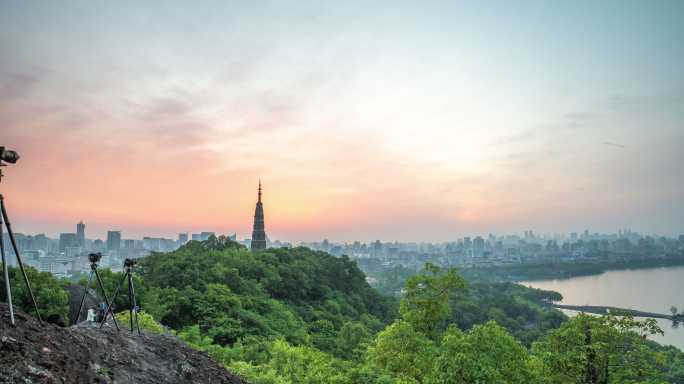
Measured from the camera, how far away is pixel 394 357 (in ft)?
58.9

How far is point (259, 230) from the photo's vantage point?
7512 cm

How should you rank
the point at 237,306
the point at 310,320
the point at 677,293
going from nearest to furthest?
the point at 237,306, the point at 310,320, the point at 677,293

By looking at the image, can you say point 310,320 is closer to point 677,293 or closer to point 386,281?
point 386,281

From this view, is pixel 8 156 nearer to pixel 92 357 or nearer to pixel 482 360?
pixel 92 357

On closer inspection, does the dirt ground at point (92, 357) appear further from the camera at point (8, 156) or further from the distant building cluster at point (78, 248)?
the distant building cluster at point (78, 248)

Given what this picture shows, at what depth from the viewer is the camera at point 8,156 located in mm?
4354

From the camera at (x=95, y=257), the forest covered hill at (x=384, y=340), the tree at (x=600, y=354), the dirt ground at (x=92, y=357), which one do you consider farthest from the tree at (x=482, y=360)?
the camera at (x=95, y=257)

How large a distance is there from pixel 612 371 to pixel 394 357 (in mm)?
8073

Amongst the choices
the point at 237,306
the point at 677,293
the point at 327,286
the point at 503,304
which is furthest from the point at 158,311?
the point at 677,293

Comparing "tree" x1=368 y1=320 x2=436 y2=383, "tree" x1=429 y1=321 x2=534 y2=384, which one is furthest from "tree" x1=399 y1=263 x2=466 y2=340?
"tree" x1=429 y1=321 x2=534 y2=384

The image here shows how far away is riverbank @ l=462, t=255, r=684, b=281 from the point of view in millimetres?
150125

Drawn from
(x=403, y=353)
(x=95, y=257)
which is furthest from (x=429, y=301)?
(x=95, y=257)

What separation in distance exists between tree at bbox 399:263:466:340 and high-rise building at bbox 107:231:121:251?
133093 mm

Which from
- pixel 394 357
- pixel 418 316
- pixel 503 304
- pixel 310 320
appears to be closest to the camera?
pixel 394 357
